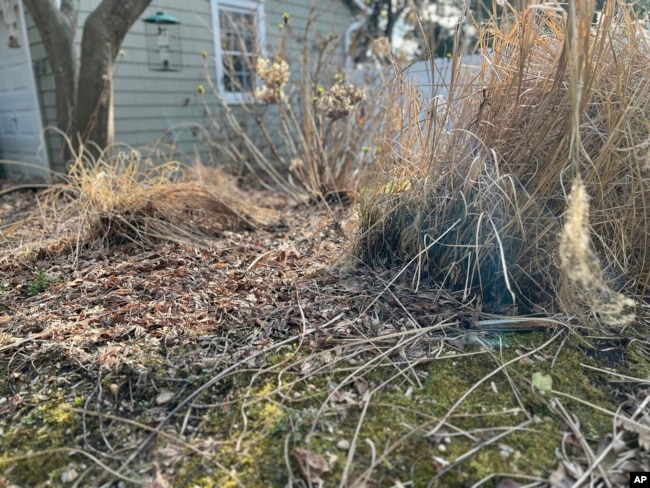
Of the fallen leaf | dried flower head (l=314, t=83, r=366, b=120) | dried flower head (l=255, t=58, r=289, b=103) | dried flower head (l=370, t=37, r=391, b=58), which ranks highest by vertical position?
dried flower head (l=370, t=37, r=391, b=58)

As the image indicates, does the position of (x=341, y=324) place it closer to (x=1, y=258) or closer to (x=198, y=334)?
(x=198, y=334)

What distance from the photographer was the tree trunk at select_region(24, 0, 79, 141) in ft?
15.0

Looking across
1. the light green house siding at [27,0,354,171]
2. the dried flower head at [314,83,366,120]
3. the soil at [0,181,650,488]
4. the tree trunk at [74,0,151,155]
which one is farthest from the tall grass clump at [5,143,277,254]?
the light green house siding at [27,0,354,171]

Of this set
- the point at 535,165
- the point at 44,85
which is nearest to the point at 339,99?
the point at 535,165

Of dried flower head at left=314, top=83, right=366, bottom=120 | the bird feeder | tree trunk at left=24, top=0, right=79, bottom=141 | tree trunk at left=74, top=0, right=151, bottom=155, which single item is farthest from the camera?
the bird feeder

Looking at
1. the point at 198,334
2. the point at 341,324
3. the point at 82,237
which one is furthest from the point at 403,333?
the point at 82,237

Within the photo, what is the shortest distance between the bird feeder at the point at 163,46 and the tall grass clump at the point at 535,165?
5512mm

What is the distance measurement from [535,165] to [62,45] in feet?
16.2

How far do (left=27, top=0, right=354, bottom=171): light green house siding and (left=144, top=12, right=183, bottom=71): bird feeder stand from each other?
75mm

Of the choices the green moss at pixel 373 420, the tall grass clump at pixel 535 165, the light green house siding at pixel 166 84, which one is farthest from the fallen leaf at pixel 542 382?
the light green house siding at pixel 166 84

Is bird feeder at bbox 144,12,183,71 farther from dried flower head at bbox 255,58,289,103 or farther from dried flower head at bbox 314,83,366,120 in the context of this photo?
dried flower head at bbox 314,83,366,120

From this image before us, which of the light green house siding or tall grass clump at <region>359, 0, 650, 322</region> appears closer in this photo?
tall grass clump at <region>359, 0, 650, 322</region>

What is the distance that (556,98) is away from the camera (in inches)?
77.4

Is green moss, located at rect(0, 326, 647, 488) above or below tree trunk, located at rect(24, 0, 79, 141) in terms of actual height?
below
